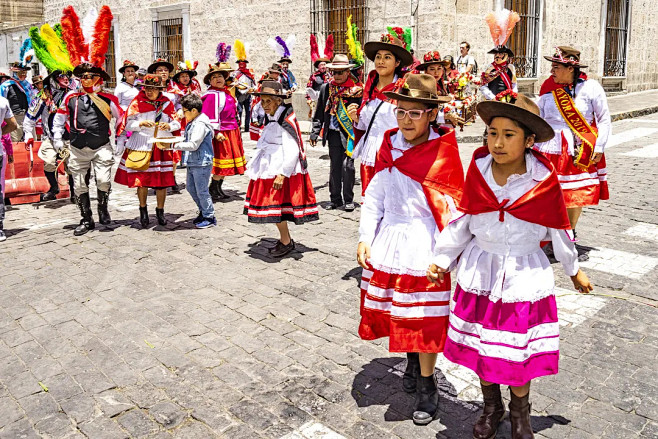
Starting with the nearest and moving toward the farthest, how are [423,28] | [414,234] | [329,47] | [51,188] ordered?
[414,234]
[51,188]
[329,47]
[423,28]

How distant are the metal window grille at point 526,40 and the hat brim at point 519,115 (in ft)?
54.5

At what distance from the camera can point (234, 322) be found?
5059mm

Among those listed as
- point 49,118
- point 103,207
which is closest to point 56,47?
point 49,118

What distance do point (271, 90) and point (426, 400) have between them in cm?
396

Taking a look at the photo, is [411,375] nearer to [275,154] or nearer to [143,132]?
[275,154]

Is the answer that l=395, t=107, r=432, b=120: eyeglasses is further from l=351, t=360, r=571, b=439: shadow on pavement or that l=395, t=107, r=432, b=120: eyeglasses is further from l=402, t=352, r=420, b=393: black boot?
l=351, t=360, r=571, b=439: shadow on pavement

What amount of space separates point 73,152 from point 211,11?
15.0 metres

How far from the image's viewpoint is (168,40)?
944 inches

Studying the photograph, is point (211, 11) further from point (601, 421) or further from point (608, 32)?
point (601, 421)

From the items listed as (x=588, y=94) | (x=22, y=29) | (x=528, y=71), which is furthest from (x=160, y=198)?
(x=22, y=29)

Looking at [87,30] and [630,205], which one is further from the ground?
[87,30]

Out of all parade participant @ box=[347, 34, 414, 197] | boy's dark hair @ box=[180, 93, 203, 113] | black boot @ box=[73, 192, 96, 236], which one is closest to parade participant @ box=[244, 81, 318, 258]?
parade participant @ box=[347, 34, 414, 197]

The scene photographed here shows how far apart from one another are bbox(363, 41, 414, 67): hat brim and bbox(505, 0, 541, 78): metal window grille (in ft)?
47.0

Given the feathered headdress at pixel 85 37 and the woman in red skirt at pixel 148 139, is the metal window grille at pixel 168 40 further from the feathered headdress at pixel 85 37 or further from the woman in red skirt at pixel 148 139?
the woman in red skirt at pixel 148 139
